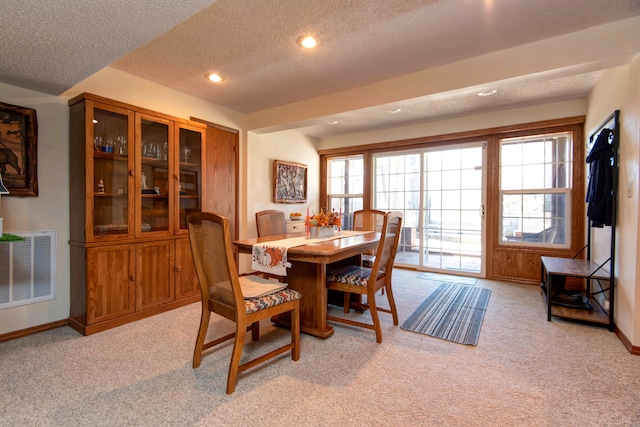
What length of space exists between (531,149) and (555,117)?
0.47 meters

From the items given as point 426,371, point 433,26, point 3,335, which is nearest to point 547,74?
point 433,26

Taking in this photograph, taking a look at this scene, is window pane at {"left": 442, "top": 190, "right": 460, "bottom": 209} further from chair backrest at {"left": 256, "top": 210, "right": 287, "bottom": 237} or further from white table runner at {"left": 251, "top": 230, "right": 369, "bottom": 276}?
white table runner at {"left": 251, "top": 230, "right": 369, "bottom": 276}

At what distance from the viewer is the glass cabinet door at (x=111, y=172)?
2.64 m

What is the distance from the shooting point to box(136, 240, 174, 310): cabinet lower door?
2.87 meters

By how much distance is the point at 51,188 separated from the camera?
263 cm

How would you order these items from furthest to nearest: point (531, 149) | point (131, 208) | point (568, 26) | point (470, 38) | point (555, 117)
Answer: point (531, 149), point (555, 117), point (131, 208), point (470, 38), point (568, 26)

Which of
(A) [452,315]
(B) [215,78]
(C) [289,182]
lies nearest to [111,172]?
(B) [215,78]

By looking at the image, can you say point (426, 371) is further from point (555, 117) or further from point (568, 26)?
point (555, 117)

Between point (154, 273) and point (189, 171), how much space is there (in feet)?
3.78

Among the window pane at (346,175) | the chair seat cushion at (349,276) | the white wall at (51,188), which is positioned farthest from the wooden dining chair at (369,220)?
the white wall at (51,188)

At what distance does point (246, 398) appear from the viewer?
170cm

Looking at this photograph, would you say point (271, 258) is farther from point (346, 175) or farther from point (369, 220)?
point (346, 175)

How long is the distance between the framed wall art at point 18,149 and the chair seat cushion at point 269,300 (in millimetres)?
2177

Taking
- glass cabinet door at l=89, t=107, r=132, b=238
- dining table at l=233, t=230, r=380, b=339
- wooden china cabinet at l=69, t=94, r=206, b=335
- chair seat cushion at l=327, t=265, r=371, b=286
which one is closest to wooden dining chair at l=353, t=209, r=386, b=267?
chair seat cushion at l=327, t=265, r=371, b=286
